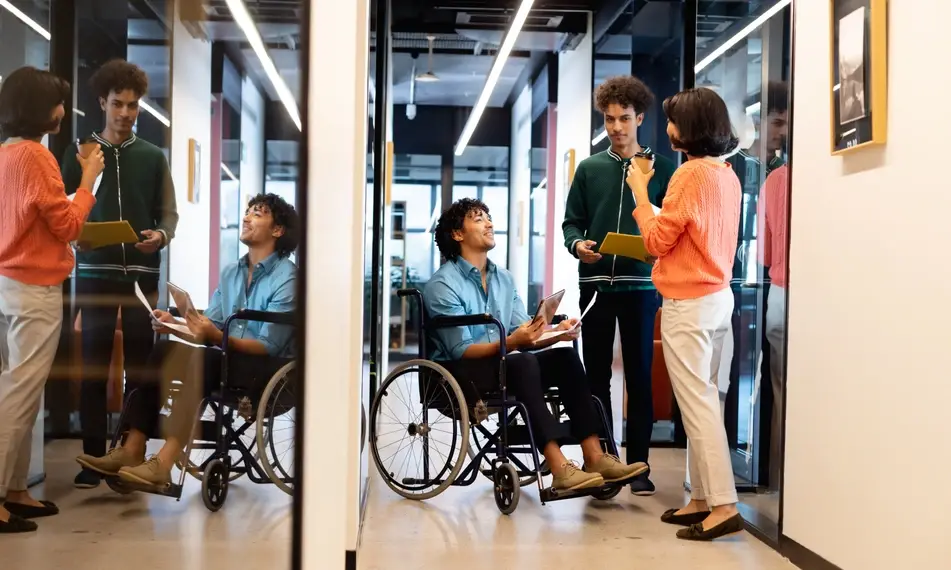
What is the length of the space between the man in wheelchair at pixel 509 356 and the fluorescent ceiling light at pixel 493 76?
2.45 m

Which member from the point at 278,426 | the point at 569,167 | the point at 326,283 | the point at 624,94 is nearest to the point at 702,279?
the point at 624,94

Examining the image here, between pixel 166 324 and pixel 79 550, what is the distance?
219 mm

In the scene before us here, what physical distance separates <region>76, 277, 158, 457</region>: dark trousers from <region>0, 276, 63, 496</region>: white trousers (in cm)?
3

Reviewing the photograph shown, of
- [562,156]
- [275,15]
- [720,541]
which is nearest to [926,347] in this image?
[720,541]

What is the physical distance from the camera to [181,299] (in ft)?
2.86

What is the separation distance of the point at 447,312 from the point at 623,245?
726 millimetres

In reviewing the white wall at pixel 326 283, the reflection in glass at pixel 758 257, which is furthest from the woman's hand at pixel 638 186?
the white wall at pixel 326 283

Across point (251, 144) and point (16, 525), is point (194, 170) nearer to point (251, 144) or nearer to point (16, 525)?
point (251, 144)

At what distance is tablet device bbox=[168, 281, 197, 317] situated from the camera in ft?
2.82

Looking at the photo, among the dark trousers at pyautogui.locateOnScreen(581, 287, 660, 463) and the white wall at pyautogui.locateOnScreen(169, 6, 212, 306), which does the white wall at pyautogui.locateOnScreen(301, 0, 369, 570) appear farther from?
the dark trousers at pyautogui.locateOnScreen(581, 287, 660, 463)

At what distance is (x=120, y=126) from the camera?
808 mm

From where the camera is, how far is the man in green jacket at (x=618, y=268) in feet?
11.7

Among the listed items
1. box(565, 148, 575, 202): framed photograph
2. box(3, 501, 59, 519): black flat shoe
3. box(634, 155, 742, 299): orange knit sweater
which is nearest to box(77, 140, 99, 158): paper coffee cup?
box(3, 501, 59, 519): black flat shoe

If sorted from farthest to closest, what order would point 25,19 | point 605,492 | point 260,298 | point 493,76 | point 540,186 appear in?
point 493,76 → point 540,186 → point 605,492 → point 260,298 → point 25,19
